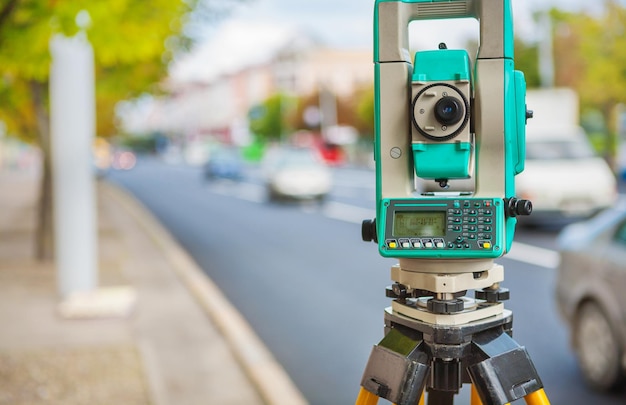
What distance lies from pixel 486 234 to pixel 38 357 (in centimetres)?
488

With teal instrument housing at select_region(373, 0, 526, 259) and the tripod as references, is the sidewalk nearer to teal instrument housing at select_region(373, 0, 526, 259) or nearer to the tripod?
the tripod

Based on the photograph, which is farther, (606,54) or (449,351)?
(606,54)

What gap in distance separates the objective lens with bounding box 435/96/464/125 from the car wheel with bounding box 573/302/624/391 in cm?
384

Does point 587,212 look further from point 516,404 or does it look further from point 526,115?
point 526,115

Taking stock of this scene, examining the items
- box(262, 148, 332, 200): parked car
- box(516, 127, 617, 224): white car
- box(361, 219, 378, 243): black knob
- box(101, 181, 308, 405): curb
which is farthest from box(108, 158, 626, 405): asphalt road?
box(361, 219, 378, 243): black knob

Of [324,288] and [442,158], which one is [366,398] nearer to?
[442,158]

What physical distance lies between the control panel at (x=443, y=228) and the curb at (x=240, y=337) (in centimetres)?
344

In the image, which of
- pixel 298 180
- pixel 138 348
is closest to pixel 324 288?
pixel 138 348

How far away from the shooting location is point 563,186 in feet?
48.1

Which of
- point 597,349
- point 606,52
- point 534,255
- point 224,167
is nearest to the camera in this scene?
point 597,349

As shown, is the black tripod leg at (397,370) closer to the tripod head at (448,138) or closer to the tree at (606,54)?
the tripod head at (448,138)

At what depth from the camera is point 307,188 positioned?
22.3m

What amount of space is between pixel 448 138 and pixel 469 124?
0.06m

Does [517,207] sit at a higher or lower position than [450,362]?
higher
